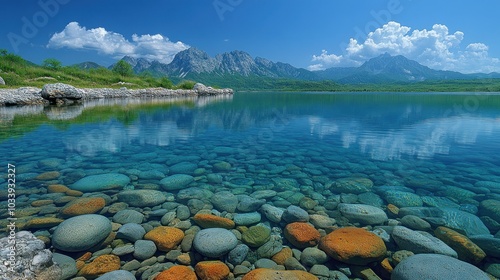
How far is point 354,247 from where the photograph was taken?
19.4 ft

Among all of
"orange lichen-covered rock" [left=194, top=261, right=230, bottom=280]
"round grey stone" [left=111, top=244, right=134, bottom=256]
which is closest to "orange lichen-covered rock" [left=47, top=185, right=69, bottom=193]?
"round grey stone" [left=111, top=244, right=134, bottom=256]

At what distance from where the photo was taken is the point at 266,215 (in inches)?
317

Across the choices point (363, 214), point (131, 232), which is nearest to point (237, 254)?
point (131, 232)

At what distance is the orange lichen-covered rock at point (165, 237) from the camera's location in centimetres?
630

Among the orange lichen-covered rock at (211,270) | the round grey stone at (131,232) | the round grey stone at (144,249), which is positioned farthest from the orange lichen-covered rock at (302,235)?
the round grey stone at (131,232)

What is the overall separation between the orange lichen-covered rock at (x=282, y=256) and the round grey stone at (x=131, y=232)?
11.9 feet

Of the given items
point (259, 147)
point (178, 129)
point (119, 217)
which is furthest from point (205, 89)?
point (119, 217)

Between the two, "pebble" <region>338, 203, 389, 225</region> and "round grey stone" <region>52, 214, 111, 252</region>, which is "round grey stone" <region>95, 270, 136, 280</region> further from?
"pebble" <region>338, 203, 389, 225</region>

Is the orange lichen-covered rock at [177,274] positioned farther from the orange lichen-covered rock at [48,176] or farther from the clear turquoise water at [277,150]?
the orange lichen-covered rock at [48,176]

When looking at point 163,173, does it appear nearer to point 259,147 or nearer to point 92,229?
point 92,229

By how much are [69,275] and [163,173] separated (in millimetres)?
6789

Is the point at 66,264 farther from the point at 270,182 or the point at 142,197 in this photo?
the point at 270,182

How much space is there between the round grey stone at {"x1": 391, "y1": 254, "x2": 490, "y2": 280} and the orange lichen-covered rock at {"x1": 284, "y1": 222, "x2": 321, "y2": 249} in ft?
6.37

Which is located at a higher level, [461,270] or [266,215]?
[461,270]
